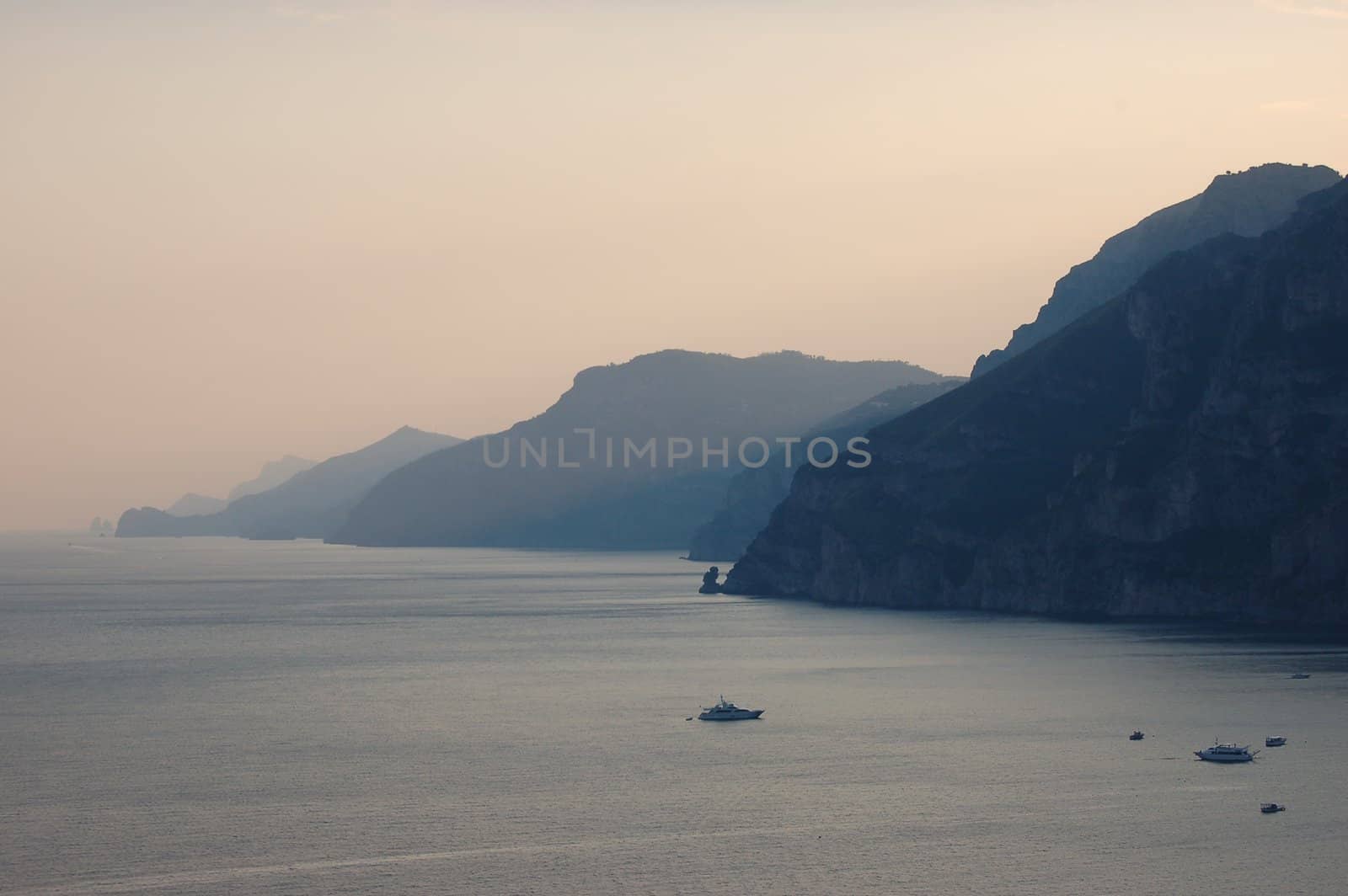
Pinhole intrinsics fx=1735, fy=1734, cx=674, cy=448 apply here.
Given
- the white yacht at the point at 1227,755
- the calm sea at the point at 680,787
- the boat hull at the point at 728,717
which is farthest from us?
the boat hull at the point at 728,717

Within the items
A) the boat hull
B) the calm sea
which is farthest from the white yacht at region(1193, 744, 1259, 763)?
the boat hull

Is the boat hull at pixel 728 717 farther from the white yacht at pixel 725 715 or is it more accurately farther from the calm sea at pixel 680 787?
the calm sea at pixel 680 787

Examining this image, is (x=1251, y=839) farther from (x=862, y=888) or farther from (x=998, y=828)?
(x=862, y=888)

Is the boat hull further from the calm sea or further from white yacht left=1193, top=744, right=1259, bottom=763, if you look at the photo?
white yacht left=1193, top=744, right=1259, bottom=763

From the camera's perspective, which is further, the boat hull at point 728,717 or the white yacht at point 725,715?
the white yacht at point 725,715

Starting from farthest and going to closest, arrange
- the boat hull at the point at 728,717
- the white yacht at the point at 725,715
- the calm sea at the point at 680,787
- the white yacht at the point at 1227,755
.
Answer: the white yacht at the point at 725,715, the boat hull at the point at 728,717, the white yacht at the point at 1227,755, the calm sea at the point at 680,787

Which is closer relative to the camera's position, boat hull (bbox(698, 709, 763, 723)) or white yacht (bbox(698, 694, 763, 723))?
boat hull (bbox(698, 709, 763, 723))

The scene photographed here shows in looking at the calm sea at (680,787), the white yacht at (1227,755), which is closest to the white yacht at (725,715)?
the calm sea at (680,787)

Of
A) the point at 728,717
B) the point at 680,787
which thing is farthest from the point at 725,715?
the point at 680,787
